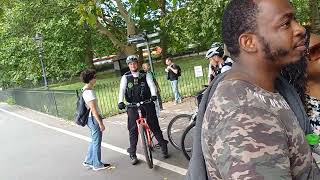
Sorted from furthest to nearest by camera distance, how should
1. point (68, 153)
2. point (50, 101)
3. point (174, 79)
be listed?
point (50, 101)
point (174, 79)
point (68, 153)

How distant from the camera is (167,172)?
715cm

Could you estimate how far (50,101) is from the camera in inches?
716

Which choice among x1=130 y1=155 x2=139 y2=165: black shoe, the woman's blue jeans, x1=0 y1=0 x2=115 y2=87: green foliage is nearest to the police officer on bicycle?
x1=130 y1=155 x2=139 y2=165: black shoe

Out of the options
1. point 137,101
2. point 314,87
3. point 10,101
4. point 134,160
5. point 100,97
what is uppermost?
point 314,87

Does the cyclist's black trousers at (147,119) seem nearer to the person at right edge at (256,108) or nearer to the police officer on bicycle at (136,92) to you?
the police officer on bicycle at (136,92)

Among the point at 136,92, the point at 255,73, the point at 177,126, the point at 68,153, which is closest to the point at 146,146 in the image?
the point at 136,92

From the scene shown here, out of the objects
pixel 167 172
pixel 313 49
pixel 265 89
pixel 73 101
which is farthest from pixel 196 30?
pixel 265 89

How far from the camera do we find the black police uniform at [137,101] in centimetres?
777

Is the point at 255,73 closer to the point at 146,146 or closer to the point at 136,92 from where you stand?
the point at 146,146

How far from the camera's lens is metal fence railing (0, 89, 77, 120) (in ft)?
51.7

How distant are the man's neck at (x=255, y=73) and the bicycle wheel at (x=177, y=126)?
683 cm

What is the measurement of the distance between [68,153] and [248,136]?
30.8 ft

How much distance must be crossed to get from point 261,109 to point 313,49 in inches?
73.3

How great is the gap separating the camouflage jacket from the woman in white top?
255 inches
